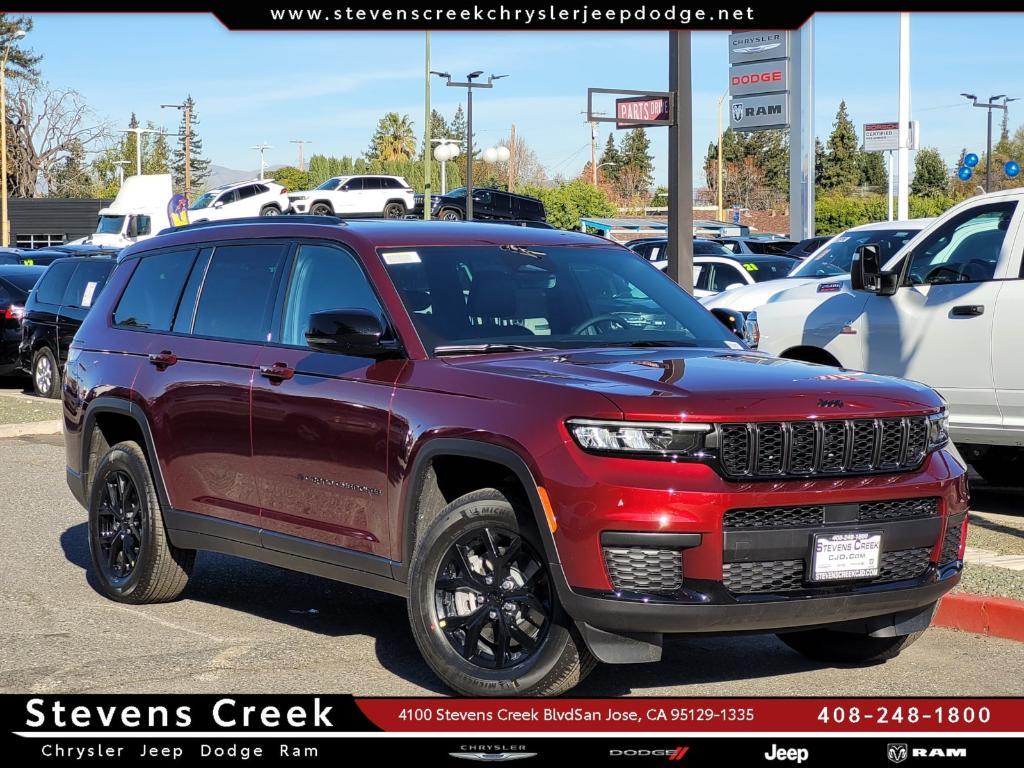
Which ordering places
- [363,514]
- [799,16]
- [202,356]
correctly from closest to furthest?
[363,514] → [202,356] → [799,16]

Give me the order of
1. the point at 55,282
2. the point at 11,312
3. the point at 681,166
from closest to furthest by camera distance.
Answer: the point at 681,166, the point at 55,282, the point at 11,312

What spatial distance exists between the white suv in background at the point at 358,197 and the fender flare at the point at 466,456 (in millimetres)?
43797

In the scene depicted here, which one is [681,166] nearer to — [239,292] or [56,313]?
[239,292]

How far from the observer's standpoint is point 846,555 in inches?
209

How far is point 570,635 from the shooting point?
210 inches

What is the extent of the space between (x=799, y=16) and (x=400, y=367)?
381 centimetres

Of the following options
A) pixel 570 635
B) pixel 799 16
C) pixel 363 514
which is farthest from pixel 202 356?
pixel 799 16

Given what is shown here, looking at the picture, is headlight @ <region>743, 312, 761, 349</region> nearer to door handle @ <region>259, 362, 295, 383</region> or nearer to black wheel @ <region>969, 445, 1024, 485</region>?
door handle @ <region>259, 362, 295, 383</region>

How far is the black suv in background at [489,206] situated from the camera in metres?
49.2

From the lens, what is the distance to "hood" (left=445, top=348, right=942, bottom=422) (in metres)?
5.20

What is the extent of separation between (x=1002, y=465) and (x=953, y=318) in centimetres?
189

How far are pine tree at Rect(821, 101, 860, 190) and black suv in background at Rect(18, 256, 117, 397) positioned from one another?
94.1 metres

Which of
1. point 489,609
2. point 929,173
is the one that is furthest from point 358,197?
point 929,173
